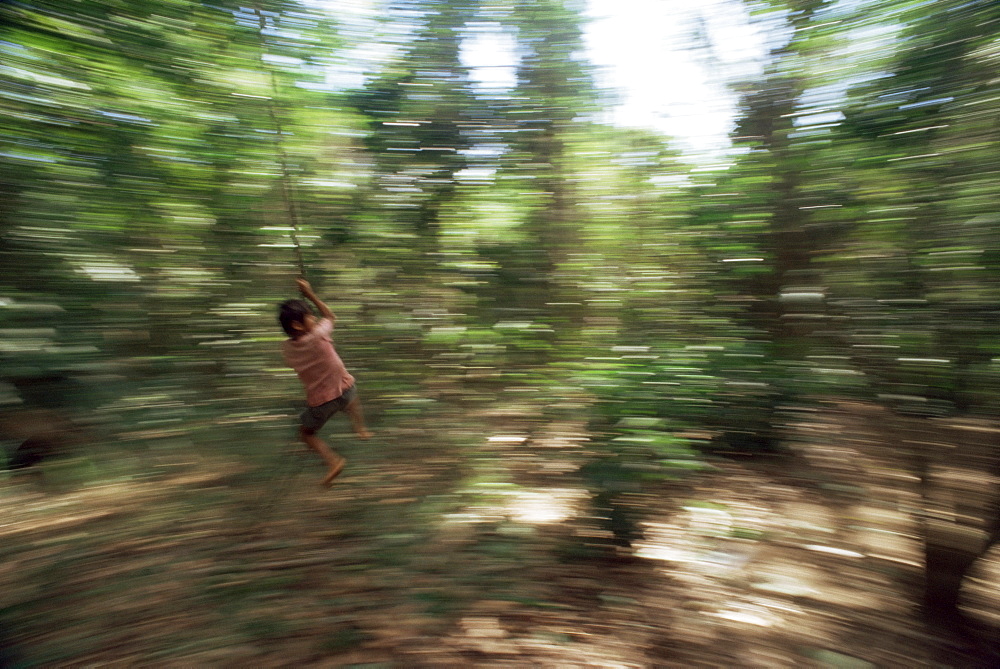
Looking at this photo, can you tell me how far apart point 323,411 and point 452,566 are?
4.58ft

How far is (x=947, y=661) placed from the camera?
263cm

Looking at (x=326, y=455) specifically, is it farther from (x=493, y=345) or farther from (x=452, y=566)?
(x=493, y=345)

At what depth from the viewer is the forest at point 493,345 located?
2.60 m

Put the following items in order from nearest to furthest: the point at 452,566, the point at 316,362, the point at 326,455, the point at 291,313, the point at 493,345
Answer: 1. the point at 291,313
2. the point at 316,362
3. the point at 326,455
4. the point at 452,566
5. the point at 493,345

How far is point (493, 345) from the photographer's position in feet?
12.1

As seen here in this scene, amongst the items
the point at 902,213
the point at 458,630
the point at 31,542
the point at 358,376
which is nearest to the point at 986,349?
the point at 902,213

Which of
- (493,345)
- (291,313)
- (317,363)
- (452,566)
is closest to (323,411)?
(317,363)

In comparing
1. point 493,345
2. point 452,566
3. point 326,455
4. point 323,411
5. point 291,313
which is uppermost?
point 291,313

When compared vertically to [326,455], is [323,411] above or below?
above

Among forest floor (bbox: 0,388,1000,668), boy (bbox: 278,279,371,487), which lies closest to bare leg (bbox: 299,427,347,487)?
boy (bbox: 278,279,371,487)

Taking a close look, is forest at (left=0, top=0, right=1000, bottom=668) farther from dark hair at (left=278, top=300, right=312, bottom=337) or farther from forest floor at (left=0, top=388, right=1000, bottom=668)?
dark hair at (left=278, top=300, right=312, bottom=337)

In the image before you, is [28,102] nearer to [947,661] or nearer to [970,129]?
[970,129]

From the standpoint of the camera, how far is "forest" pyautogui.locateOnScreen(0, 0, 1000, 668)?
2.60 metres

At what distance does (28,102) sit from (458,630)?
3.80 metres
